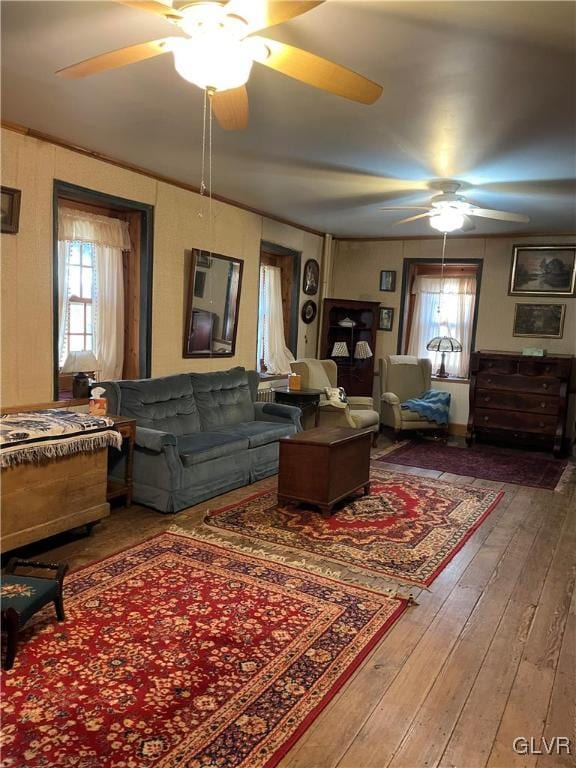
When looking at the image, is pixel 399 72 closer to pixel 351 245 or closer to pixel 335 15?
pixel 335 15

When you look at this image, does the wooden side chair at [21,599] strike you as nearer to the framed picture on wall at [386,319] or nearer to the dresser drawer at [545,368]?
the dresser drawer at [545,368]

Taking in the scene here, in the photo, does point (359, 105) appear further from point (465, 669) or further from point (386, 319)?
point (386, 319)

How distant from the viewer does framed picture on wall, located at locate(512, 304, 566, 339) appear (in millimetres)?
6785

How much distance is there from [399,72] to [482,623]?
2.69 m

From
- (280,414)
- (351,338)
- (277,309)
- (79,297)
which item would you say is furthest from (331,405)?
(79,297)

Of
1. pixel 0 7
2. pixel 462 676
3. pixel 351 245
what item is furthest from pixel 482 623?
pixel 351 245

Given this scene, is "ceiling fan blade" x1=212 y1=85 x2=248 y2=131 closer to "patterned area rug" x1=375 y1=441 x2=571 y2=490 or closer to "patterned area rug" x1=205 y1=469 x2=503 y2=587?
"patterned area rug" x1=205 y1=469 x2=503 y2=587

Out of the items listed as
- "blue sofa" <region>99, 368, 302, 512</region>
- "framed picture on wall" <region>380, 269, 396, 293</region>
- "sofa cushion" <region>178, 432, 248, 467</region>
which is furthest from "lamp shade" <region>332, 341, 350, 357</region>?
"sofa cushion" <region>178, 432, 248, 467</region>

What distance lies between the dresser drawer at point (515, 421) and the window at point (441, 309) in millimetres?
924

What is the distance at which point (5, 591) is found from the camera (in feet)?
7.32

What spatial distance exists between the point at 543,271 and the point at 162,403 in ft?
16.4

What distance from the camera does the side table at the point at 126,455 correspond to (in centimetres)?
387

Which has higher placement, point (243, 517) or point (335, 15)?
point (335, 15)

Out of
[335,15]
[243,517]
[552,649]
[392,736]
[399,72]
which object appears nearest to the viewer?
[392,736]
